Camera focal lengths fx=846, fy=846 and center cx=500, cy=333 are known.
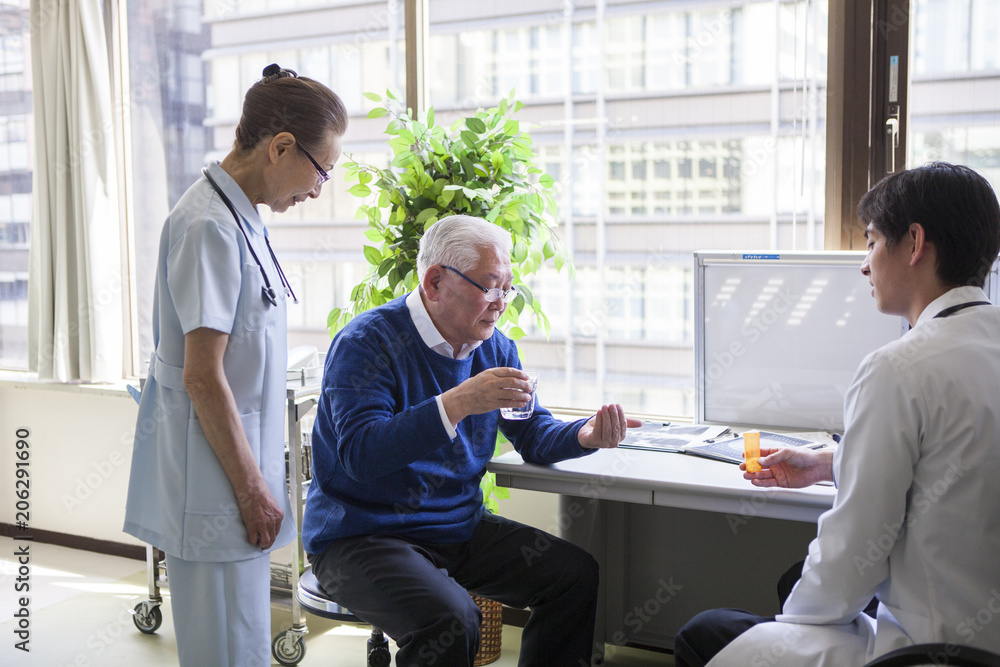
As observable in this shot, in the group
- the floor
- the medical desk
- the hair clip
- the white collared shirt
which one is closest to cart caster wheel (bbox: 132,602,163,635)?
the floor

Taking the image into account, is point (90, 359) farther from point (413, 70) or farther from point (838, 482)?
point (838, 482)

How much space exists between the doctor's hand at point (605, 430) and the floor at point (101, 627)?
101cm

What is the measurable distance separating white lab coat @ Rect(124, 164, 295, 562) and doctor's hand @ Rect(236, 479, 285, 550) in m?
0.01

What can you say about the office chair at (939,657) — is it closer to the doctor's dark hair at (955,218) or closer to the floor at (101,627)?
the doctor's dark hair at (955,218)

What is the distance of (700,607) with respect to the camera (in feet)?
8.32

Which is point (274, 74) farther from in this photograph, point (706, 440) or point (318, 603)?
point (706, 440)

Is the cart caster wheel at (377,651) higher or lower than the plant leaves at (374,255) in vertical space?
lower

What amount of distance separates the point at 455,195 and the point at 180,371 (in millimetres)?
1040

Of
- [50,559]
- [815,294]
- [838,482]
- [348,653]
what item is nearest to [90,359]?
[50,559]

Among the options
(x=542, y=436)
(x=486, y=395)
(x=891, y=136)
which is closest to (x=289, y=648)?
(x=542, y=436)

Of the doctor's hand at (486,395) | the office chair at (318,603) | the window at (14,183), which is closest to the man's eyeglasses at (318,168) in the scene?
the doctor's hand at (486,395)

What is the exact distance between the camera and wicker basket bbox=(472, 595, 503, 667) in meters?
2.64

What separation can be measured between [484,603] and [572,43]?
187cm

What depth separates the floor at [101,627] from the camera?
2.71m
